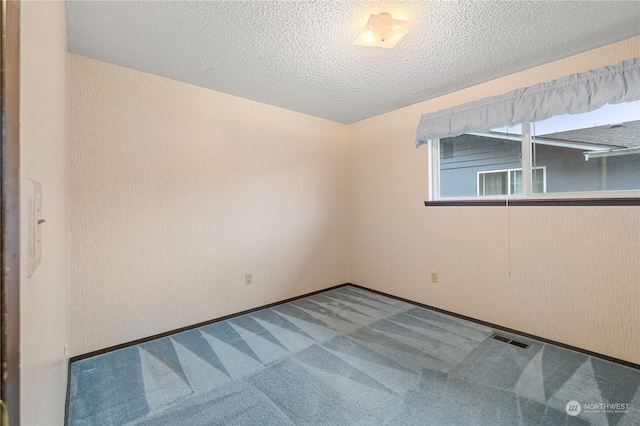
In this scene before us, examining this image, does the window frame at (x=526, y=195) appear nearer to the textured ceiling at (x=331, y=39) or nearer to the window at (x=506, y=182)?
the window at (x=506, y=182)

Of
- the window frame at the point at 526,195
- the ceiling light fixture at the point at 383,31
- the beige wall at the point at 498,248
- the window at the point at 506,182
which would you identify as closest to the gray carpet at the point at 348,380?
the beige wall at the point at 498,248

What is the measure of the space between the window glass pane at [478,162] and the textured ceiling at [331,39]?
570 millimetres

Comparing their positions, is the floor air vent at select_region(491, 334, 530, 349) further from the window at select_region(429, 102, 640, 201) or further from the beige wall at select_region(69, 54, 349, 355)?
the beige wall at select_region(69, 54, 349, 355)

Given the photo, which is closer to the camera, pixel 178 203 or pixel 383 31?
pixel 383 31

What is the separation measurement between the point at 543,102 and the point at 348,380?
8.62 feet

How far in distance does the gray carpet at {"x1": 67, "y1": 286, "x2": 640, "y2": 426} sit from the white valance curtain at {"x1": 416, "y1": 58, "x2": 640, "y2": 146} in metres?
1.90

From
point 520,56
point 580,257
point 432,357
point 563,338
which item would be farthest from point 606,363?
point 520,56

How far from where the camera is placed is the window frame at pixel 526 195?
6.81ft

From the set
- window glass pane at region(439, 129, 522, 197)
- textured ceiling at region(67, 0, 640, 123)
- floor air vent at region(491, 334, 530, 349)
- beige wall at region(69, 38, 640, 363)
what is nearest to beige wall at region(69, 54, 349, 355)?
beige wall at region(69, 38, 640, 363)

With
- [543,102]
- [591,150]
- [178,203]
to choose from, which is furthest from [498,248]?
[178,203]

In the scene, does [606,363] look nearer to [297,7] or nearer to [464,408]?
[464,408]

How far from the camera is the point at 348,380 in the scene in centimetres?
192

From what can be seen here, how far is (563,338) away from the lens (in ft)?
7.54

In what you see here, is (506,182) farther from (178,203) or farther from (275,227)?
(178,203)
